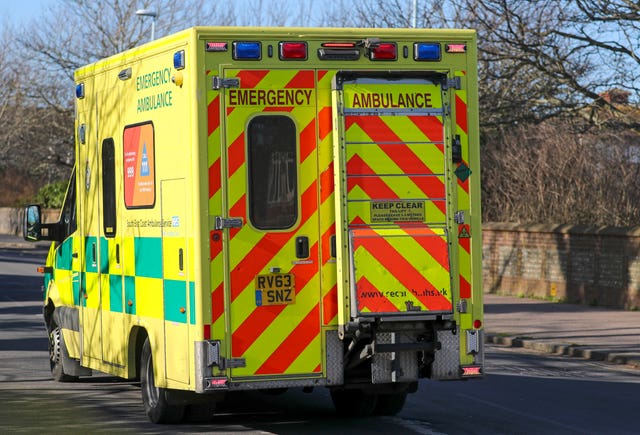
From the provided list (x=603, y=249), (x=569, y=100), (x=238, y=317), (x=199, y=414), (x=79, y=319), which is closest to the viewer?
(x=238, y=317)

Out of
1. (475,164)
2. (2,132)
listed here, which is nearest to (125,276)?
(475,164)

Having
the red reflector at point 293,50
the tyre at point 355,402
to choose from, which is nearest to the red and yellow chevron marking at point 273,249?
Result: the red reflector at point 293,50

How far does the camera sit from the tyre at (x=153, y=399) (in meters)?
10.2

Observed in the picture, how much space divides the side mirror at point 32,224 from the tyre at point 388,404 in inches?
153

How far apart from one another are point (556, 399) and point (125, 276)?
433 cm

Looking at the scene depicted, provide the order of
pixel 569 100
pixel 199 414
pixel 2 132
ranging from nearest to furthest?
pixel 199 414
pixel 569 100
pixel 2 132

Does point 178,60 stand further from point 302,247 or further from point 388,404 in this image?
point 388,404

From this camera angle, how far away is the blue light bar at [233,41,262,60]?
9.28m

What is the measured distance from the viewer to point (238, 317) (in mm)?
9297

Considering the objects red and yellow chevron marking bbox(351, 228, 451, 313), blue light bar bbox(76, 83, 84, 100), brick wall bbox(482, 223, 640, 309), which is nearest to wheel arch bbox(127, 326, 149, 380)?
red and yellow chevron marking bbox(351, 228, 451, 313)

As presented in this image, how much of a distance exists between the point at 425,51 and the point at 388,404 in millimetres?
3115

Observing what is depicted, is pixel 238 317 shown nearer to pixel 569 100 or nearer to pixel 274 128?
pixel 274 128

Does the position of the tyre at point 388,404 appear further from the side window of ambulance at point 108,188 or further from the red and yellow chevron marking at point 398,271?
the side window of ambulance at point 108,188

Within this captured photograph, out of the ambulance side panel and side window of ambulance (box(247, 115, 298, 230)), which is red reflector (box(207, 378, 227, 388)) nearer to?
the ambulance side panel
